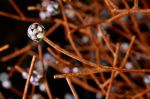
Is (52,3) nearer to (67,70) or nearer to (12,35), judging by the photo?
(67,70)

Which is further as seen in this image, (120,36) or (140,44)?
(120,36)

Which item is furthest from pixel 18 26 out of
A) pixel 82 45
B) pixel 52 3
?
pixel 52 3

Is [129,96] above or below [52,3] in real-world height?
below

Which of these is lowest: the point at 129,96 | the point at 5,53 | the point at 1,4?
the point at 129,96

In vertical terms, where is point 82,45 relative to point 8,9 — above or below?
below

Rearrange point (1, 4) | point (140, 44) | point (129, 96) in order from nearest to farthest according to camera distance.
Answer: point (129, 96) → point (140, 44) → point (1, 4)

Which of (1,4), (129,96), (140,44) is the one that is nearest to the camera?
(129,96)

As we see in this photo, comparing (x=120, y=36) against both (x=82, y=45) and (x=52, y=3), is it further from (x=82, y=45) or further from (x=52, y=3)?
(x=52, y=3)

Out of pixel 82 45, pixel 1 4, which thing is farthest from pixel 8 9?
pixel 82 45

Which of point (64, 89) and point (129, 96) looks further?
point (64, 89)
